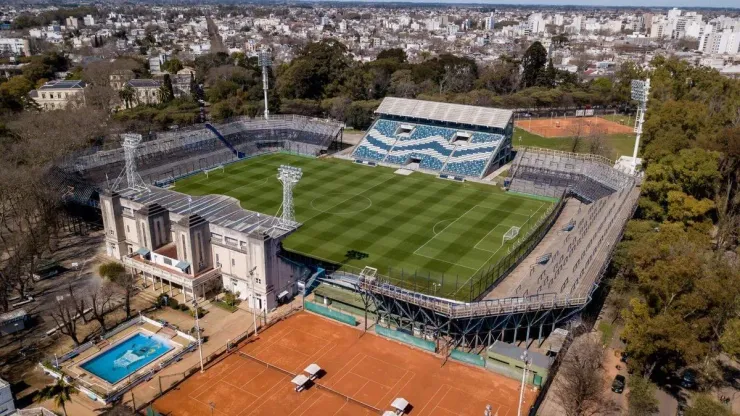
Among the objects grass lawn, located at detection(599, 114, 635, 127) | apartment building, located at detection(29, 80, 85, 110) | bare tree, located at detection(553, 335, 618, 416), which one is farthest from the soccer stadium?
grass lawn, located at detection(599, 114, 635, 127)

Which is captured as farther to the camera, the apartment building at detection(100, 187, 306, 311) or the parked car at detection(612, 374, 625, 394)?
the apartment building at detection(100, 187, 306, 311)

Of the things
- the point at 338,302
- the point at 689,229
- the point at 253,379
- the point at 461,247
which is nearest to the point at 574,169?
the point at 689,229

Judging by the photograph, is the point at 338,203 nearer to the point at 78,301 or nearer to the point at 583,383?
the point at 78,301

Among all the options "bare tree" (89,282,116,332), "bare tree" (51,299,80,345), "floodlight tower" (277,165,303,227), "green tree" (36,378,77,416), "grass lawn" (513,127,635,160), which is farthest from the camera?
"grass lawn" (513,127,635,160)

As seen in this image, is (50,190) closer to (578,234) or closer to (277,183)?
(277,183)

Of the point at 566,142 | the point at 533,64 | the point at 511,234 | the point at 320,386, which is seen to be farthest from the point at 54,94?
the point at 533,64

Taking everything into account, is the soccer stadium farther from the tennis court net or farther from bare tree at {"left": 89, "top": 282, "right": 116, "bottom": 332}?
the tennis court net
